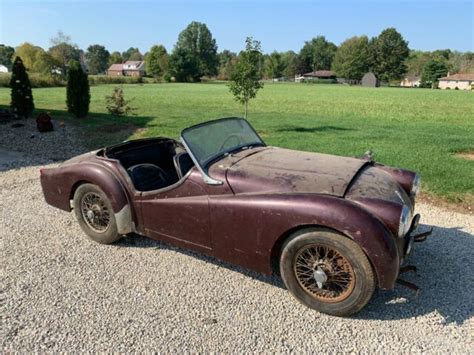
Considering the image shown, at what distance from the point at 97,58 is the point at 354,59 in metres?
80.6

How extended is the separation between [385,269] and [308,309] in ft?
2.51

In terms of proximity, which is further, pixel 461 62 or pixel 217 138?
pixel 461 62

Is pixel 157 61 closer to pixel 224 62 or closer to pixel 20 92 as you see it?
pixel 224 62

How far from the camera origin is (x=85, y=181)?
162 inches

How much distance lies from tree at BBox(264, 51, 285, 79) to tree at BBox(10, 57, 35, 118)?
9563cm

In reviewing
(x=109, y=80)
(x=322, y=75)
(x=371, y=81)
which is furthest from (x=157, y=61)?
(x=322, y=75)

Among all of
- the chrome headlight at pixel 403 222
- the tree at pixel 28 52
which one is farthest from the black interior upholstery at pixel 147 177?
the tree at pixel 28 52

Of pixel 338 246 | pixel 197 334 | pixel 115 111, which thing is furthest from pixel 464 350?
pixel 115 111

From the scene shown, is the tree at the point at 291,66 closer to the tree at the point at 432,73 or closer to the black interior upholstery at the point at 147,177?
the tree at the point at 432,73

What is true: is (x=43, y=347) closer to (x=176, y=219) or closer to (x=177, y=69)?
(x=176, y=219)

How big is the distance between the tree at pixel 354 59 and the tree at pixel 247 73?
294 feet

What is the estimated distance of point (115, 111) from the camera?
603 inches

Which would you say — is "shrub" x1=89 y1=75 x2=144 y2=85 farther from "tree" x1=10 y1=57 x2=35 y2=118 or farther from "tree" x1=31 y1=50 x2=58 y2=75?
"tree" x1=10 y1=57 x2=35 y2=118

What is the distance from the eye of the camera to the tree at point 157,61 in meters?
85.2
